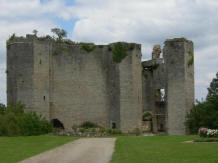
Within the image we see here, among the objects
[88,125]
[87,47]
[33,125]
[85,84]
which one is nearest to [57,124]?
[88,125]

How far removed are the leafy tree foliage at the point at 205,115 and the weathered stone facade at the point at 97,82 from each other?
6.39 ft

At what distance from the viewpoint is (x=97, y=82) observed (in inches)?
1730

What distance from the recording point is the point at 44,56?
41.5m

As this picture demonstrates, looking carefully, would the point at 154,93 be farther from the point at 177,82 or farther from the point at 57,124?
the point at 57,124

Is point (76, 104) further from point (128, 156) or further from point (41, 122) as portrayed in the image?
point (128, 156)

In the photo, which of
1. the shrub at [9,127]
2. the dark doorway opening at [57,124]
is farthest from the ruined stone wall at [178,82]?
the shrub at [9,127]

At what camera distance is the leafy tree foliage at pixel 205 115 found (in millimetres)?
37125

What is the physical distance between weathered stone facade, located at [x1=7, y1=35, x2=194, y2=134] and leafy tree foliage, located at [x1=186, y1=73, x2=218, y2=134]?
6.39ft

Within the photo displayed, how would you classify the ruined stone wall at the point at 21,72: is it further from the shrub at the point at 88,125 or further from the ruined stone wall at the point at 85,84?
the shrub at the point at 88,125

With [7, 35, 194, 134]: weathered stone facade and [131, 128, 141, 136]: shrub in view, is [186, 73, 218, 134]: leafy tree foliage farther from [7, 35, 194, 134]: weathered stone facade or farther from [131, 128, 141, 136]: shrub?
[131, 128, 141, 136]: shrub

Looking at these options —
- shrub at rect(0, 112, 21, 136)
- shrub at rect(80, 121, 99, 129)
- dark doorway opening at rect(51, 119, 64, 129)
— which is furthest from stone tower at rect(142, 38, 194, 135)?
shrub at rect(0, 112, 21, 136)

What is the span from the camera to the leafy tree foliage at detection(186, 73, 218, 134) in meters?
37.1

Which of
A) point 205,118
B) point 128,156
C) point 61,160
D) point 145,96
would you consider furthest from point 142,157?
point 145,96

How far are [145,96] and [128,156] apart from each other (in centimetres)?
3065
